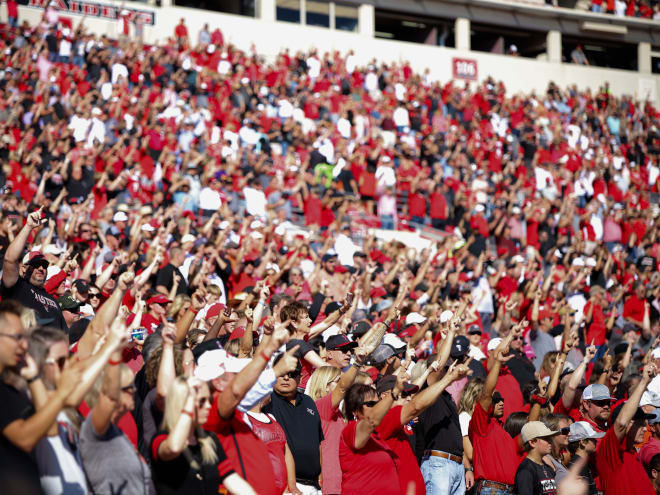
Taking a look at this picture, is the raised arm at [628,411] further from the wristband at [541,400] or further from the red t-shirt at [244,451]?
the red t-shirt at [244,451]

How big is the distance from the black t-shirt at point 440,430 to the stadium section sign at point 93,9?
21.3 m

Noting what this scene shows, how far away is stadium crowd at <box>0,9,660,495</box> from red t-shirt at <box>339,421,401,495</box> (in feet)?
0.05

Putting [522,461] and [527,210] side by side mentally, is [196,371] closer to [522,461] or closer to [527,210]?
[522,461]

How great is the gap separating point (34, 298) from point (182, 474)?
2.93 m

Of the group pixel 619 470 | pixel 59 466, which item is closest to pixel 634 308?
pixel 619 470

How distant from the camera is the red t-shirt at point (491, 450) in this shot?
6.43 m

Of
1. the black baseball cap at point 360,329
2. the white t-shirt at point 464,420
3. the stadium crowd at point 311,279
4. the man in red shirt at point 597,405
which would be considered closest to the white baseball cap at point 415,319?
the stadium crowd at point 311,279

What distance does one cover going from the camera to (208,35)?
26.2m

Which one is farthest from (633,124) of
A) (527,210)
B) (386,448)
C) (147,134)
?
(386,448)

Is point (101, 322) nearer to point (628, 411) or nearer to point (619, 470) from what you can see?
point (628, 411)

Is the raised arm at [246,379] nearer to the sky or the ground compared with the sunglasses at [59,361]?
nearer to the ground

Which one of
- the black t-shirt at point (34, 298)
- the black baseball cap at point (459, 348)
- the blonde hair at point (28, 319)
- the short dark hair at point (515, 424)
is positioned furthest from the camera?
the black baseball cap at point (459, 348)

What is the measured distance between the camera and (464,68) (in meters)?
32.8

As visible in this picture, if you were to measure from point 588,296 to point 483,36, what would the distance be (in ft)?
75.9
